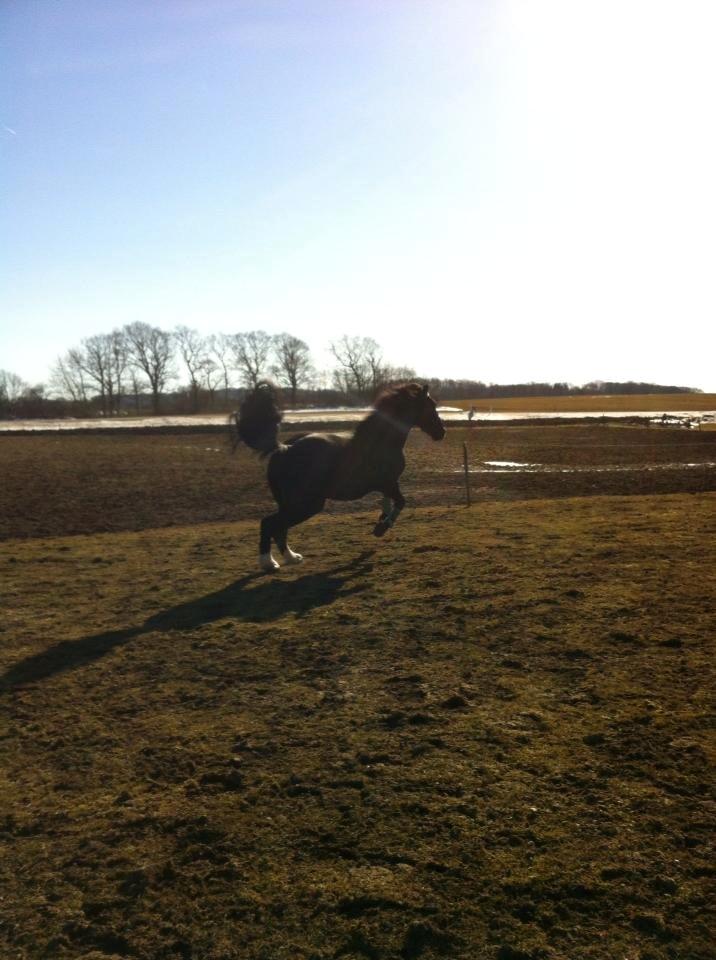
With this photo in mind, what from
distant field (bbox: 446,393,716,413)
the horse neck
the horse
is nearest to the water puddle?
the horse neck

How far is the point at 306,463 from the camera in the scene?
8.26 metres

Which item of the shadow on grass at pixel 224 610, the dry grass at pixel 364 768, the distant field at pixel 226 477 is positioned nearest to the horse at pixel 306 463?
the shadow on grass at pixel 224 610

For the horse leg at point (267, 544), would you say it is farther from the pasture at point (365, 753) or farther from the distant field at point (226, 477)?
the distant field at point (226, 477)

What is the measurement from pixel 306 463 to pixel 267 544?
3.24 ft

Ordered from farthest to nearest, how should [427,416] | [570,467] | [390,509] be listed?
[570,467]
[427,416]
[390,509]

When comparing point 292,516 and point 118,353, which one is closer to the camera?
point 292,516

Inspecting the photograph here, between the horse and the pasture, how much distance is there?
2.11ft

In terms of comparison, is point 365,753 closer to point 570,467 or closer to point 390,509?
point 390,509

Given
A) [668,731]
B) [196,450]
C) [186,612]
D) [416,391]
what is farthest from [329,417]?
[668,731]

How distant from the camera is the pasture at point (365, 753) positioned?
106 inches

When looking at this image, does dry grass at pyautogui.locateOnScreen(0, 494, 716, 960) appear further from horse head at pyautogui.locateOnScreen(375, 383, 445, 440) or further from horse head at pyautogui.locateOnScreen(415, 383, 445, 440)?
horse head at pyautogui.locateOnScreen(415, 383, 445, 440)

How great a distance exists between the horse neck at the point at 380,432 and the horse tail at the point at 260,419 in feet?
2.99

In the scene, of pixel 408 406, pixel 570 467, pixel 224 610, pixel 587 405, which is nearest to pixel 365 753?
pixel 224 610

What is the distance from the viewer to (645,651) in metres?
5.25
